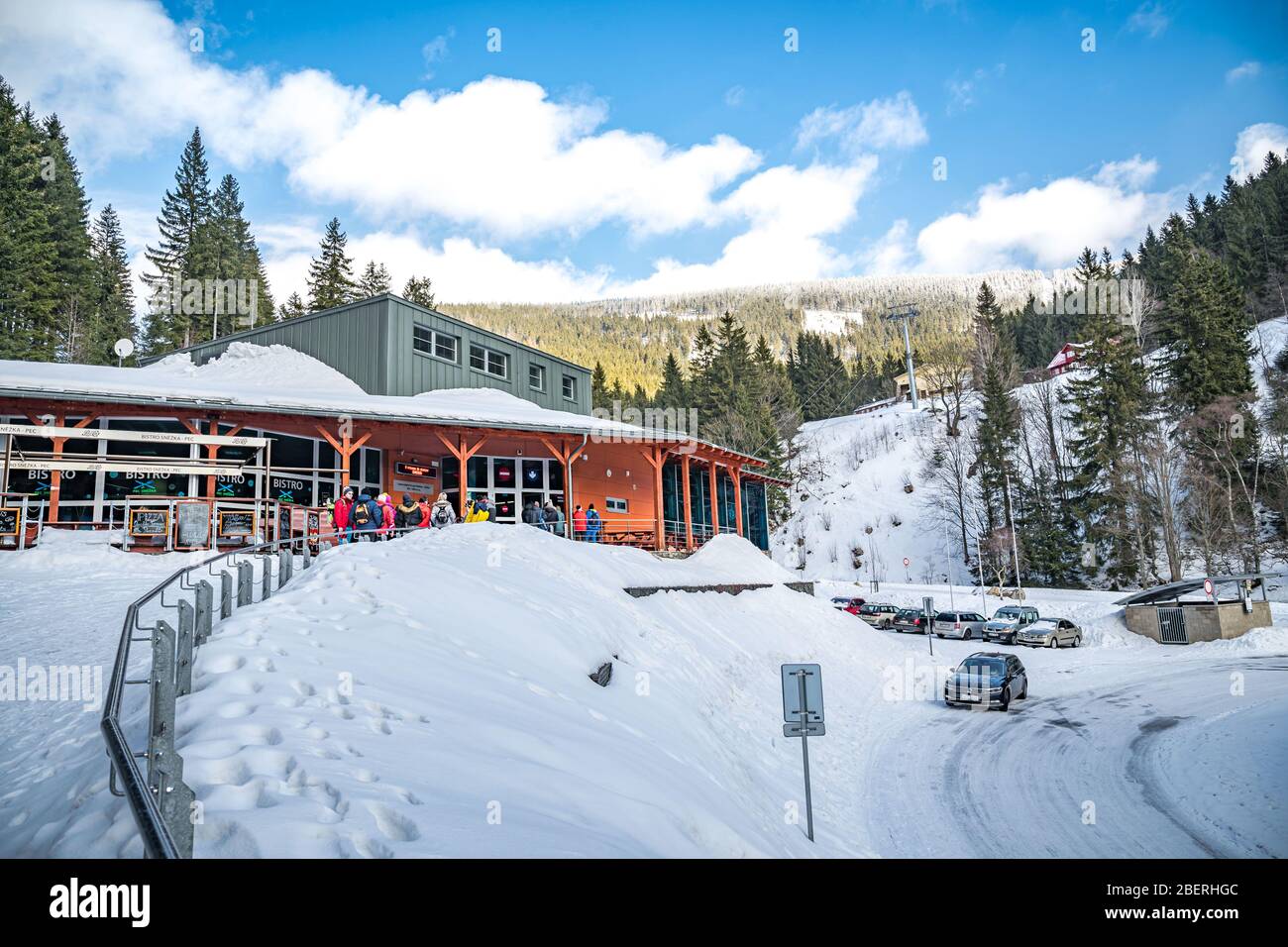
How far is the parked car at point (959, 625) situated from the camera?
30656mm

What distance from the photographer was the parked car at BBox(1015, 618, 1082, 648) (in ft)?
88.5

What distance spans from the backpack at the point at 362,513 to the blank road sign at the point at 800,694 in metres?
8.66

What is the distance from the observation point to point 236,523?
1583 centimetres

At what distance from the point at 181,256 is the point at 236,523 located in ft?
173

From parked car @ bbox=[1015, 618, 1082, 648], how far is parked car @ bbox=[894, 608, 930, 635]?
5.22 m

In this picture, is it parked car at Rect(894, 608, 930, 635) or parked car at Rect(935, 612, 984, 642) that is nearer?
parked car at Rect(935, 612, 984, 642)

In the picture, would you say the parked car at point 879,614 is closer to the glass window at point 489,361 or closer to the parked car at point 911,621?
the parked car at point 911,621

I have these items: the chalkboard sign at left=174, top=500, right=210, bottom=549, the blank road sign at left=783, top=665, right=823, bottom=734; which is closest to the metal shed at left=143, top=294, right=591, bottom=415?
the chalkboard sign at left=174, top=500, right=210, bottom=549

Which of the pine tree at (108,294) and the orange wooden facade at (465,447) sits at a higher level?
the pine tree at (108,294)

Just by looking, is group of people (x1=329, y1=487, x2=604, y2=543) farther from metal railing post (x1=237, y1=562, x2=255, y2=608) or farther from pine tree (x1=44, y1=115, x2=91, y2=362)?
pine tree (x1=44, y1=115, x2=91, y2=362)

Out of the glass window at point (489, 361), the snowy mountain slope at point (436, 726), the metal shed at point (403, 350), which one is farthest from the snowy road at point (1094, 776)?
the glass window at point (489, 361)
